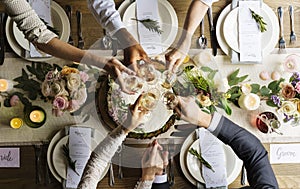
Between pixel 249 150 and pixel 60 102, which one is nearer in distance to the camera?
pixel 249 150

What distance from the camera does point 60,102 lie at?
5.25 ft

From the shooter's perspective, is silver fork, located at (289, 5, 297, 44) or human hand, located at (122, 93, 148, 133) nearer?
human hand, located at (122, 93, 148, 133)

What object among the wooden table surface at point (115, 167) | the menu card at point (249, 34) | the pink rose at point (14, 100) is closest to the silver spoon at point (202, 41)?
the wooden table surface at point (115, 167)

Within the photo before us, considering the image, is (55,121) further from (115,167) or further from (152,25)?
(152,25)

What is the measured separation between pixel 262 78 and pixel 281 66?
0.09 m

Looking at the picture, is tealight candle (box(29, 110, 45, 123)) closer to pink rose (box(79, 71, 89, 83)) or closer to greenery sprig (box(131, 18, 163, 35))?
pink rose (box(79, 71, 89, 83))

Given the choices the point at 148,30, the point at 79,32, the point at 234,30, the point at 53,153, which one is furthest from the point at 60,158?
the point at 234,30

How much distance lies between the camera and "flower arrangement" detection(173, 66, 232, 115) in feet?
4.98

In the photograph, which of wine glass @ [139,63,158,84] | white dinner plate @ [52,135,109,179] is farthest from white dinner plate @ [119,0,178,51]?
white dinner plate @ [52,135,109,179]

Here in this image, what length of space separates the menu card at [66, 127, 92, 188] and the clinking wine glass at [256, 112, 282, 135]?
2.14ft

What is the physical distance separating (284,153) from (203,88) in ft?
1.55

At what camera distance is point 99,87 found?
5.33ft

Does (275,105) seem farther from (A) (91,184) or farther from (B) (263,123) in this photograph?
(A) (91,184)

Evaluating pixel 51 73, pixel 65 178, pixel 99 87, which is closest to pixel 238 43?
pixel 99 87
